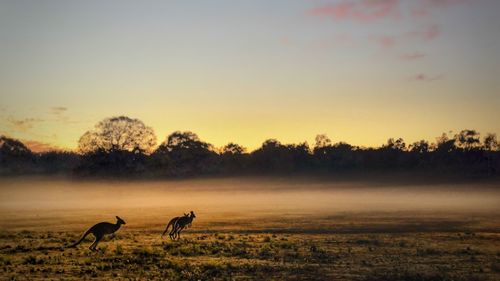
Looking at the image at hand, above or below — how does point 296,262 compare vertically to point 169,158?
below

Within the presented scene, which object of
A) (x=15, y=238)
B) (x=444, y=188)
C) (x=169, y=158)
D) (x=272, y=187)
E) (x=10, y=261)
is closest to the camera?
(x=10, y=261)

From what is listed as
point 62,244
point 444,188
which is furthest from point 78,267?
point 444,188

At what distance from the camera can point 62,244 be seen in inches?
1492

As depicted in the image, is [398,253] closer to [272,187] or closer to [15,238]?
[15,238]

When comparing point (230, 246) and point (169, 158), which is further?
point (169, 158)

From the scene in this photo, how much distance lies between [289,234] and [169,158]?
3368 inches

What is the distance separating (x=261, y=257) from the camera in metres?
32.8

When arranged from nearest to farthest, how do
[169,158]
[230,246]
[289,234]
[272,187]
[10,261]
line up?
[10,261], [230,246], [289,234], [169,158], [272,187]

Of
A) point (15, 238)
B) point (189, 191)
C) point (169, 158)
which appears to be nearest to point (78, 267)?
point (15, 238)

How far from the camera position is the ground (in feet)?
89.8

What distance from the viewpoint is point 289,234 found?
1857 inches

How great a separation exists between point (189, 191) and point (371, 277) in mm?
124644

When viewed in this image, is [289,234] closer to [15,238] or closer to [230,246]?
[230,246]

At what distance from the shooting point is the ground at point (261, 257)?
89.8ft
